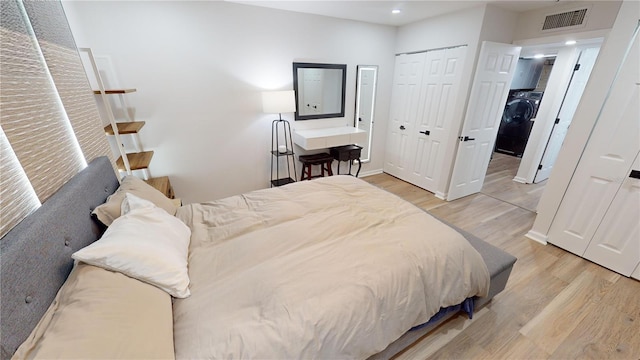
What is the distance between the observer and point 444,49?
3.06 m

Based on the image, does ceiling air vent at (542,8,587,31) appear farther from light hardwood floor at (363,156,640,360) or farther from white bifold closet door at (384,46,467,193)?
light hardwood floor at (363,156,640,360)

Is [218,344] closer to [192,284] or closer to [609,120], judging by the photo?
[192,284]

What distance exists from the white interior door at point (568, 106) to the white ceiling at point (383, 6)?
134cm

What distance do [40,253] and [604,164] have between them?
3.67 m

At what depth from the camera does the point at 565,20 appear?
8.16ft

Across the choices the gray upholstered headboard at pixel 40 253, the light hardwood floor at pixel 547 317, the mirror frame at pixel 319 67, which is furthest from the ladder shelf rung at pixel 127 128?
the light hardwood floor at pixel 547 317

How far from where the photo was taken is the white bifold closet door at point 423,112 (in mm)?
3090

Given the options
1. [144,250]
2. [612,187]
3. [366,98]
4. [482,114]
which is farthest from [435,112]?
[144,250]

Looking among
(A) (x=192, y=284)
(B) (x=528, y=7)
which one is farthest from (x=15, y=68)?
(B) (x=528, y=7)

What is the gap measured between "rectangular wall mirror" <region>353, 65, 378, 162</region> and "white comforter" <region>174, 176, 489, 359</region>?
233cm

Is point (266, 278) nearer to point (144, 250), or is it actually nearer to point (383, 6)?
point (144, 250)

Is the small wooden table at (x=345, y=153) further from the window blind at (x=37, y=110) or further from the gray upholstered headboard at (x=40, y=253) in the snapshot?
the gray upholstered headboard at (x=40, y=253)

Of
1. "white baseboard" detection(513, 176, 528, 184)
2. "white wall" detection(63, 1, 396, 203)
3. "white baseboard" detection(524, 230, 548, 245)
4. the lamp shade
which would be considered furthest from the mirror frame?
"white baseboard" detection(513, 176, 528, 184)

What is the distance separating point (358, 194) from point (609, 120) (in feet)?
7.07
